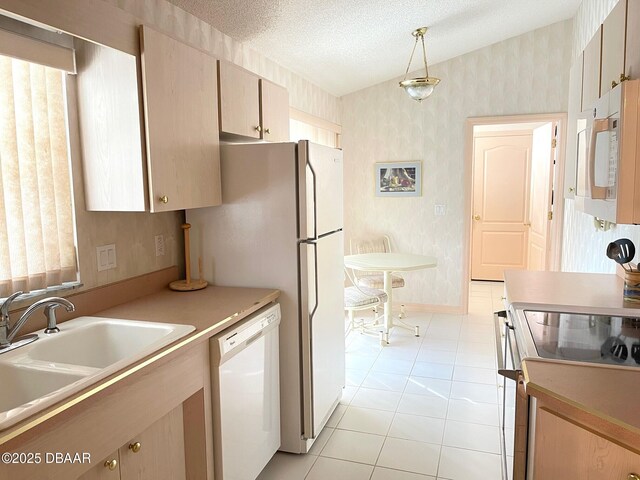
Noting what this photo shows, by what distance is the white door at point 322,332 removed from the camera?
2492 millimetres

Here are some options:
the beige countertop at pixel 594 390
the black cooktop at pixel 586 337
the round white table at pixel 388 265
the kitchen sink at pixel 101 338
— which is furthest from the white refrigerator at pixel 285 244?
the round white table at pixel 388 265

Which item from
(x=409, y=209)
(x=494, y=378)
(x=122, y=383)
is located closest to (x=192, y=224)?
(x=122, y=383)

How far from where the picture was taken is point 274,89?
2971 mm

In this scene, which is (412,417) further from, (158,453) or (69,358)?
(69,358)

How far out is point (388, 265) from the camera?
425 centimetres

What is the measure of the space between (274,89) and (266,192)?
2.90 feet

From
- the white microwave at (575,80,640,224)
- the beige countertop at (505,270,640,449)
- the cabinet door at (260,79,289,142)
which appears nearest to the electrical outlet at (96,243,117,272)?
the cabinet door at (260,79,289,142)

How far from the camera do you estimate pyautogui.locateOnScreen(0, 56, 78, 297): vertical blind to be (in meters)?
1.70

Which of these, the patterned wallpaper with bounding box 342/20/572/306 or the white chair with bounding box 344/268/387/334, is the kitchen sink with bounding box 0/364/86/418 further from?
the patterned wallpaper with bounding box 342/20/572/306

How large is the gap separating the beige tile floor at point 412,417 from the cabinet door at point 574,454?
3.84 ft

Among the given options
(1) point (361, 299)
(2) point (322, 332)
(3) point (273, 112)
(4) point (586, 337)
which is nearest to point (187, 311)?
(2) point (322, 332)

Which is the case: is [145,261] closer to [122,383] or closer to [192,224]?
[192,224]

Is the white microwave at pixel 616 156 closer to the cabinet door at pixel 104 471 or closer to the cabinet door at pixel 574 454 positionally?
the cabinet door at pixel 574 454

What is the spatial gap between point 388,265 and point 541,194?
92.1 inches
